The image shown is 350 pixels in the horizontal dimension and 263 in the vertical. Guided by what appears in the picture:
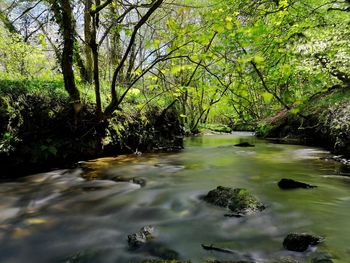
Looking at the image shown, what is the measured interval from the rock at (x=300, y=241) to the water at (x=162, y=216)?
75 millimetres

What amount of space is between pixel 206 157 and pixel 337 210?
5045 mm

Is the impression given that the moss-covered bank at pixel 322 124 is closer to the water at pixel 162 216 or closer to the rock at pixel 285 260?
the water at pixel 162 216

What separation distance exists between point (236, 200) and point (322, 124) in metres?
7.40

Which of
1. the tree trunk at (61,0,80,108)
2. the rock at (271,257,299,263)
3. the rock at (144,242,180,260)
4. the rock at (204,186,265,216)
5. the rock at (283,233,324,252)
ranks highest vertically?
the tree trunk at (61,0,80,108)

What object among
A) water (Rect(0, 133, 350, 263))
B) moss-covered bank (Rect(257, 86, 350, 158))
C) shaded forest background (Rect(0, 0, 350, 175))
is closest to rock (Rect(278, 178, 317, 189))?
water (Rect(0, 133, 350, 263))

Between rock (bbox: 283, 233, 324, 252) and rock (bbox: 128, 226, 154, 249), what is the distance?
1.37m

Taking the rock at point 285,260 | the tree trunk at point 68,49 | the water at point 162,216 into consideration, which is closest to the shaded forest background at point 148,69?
the tree trunk at point 68,49

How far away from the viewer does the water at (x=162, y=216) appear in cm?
296

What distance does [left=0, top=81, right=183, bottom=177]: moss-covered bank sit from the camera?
5.68m

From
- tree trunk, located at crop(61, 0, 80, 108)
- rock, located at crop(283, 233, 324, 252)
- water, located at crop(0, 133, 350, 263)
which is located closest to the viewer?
rock, located at crop(283, 233, 324, 252)

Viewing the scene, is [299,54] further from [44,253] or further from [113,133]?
[44,253]

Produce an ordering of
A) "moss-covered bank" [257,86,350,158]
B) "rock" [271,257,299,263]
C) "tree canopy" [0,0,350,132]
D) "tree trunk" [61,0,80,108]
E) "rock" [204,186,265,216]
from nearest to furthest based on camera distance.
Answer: "rock" [271,257,299,263]
"rock" [204,186,265,216]
"tree canopy" [0,0,350,132]
"tree trunk" [61,0,80,108]
"moss-covered bank" [257,86,350,158]

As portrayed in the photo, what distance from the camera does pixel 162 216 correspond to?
398cm

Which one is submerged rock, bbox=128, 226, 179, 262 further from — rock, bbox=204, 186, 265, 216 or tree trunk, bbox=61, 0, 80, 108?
tree trunk, bbox=61, 0, 80, 108
